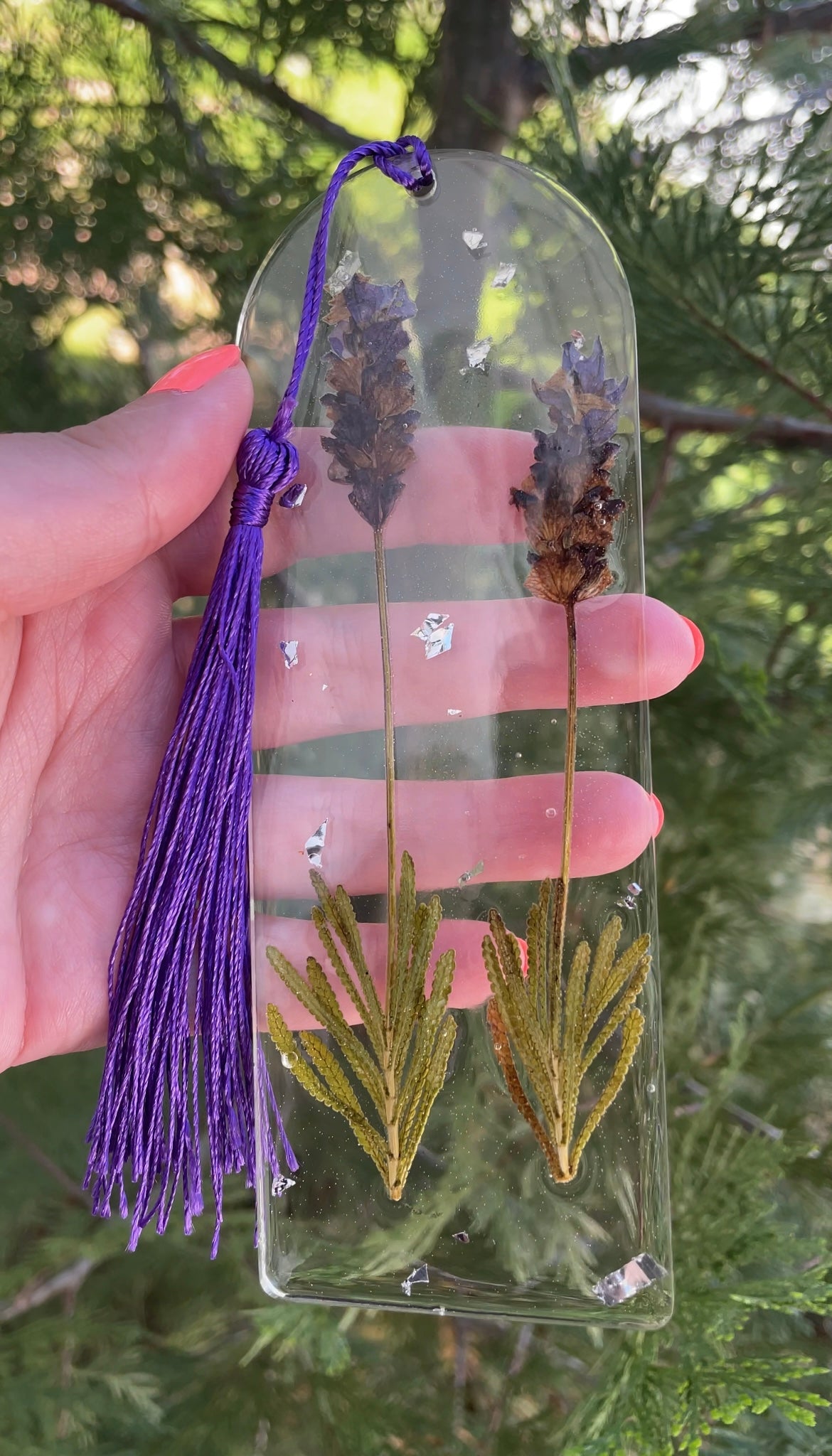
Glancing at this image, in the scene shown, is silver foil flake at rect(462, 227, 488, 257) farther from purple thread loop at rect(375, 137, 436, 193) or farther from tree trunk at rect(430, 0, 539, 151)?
tree trunk at rect(430, 0, 539, 151)

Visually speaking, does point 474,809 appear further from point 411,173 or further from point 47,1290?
point 47,1290

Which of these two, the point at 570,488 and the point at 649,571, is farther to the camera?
the point at 649,571

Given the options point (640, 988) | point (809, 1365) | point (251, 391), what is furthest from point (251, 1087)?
point (251, 391)

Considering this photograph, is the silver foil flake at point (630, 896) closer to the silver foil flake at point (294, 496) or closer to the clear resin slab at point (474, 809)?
the clear resin slab at point (474, 809)

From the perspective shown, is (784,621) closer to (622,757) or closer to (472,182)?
(622,757)

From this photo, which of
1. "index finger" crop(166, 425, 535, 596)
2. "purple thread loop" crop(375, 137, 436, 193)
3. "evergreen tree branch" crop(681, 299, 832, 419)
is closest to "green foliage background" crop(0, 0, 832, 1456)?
"evergreen tree branch" crop(681, 299, 832, 419)

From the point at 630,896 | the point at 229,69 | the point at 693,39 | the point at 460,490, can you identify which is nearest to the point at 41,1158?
the point at 630,896
